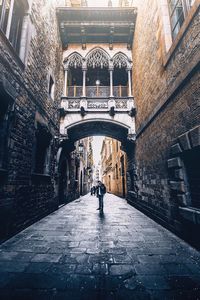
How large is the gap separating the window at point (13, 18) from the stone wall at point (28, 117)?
30 cm

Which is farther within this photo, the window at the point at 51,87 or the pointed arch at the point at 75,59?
the pointed arch at the point at 75,59

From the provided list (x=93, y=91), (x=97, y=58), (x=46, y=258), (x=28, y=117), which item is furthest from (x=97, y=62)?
(x=46, y=258)

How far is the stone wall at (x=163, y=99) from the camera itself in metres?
3.37

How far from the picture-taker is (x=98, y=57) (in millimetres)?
9773

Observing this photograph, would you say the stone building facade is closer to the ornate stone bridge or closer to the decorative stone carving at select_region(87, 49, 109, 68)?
the ornate stone bridge

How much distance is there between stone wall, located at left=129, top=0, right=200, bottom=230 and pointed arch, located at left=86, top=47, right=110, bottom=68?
2.77 m

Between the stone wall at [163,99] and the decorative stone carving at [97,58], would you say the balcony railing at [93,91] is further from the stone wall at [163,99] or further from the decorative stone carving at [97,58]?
the stone wall at [163,99]

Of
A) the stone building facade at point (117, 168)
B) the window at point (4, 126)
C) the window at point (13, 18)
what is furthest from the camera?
the stone building facade at point (117, 168)

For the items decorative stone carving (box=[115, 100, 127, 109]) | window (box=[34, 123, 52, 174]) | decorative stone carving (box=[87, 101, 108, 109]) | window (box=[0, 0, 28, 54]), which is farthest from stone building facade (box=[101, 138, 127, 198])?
window (box=[0, 0, 28, 54])

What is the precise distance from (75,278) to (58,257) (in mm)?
740

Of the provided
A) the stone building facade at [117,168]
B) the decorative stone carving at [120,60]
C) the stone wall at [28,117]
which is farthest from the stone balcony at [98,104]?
the stone building facade at [117,168]

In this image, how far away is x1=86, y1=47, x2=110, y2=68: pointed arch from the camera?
9617 mm

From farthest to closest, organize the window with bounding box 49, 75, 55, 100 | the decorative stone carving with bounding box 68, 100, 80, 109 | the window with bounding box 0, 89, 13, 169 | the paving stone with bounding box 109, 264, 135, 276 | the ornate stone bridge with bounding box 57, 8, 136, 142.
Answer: the decorative stone carving with bounding box 68, 100, 80, 109 < the ornate stone bridge with bounding box 57, 8, 136, 142 < the window with bounding box 49, 75, 55, 100 < the window with bounding box 0, 89, 13, 169 < the paving stone with bounding box 109, 264, 135, 276

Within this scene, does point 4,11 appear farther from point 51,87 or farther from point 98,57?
point 98,57
